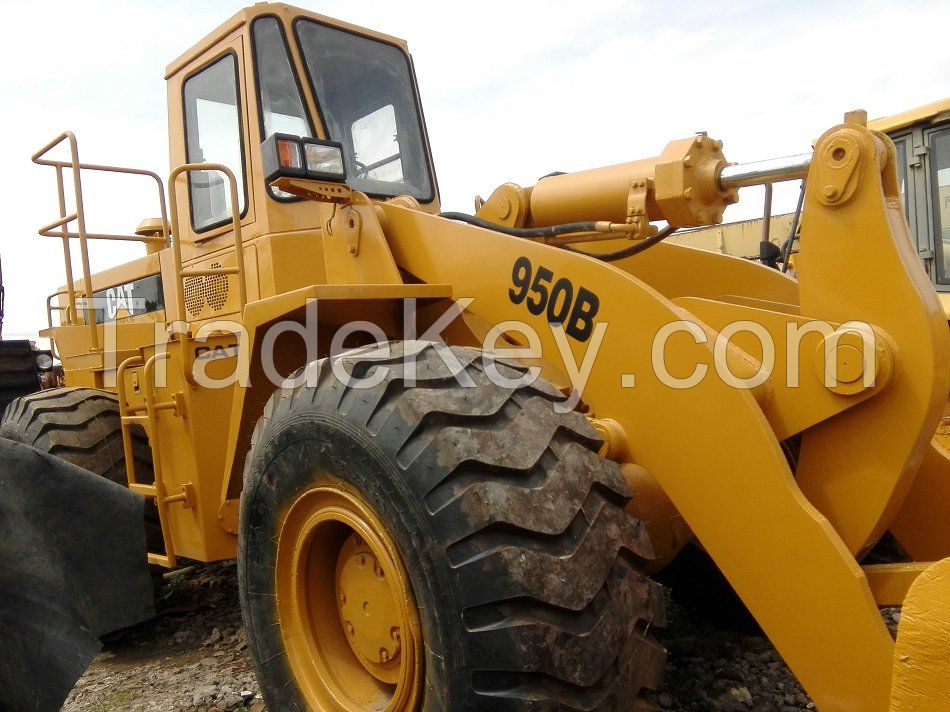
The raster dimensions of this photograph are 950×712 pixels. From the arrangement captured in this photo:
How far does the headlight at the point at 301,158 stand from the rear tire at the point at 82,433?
223 centimetres

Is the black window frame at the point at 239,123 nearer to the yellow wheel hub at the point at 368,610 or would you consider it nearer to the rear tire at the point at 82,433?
the rear tire at the point at 82,433

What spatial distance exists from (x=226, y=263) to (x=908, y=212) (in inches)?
211

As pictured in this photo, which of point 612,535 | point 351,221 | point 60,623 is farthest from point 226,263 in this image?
point 612,535

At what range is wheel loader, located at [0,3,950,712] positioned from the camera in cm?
188

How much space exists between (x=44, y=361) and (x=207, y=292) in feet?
19.2

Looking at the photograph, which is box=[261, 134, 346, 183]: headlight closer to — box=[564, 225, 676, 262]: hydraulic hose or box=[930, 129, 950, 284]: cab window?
box=[564, 225, 676, 262]: hydraulic hose

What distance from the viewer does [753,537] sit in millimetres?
2041

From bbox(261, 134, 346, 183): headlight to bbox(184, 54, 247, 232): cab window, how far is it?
35.9 inches

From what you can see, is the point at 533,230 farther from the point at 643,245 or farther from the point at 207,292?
the point at 207,292

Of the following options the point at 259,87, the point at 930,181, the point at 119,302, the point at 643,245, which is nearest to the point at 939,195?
the point at 930,181

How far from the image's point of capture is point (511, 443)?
1.96 meters

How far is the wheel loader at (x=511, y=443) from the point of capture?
1.88 meters

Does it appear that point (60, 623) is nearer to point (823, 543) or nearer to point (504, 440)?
point (504, 440)

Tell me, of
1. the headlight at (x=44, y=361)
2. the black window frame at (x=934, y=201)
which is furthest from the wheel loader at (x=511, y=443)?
the headlight at (x=44, y=361)
